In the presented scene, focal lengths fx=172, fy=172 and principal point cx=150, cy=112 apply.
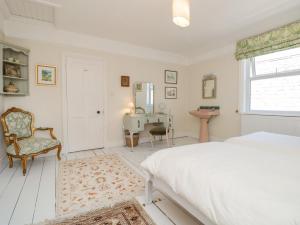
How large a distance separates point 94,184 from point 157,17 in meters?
2.76

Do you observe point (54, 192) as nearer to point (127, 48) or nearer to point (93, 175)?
point (93, 175)

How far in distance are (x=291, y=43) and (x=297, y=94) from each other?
34.1 inches

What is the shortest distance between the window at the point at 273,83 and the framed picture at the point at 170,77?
73.1 inches

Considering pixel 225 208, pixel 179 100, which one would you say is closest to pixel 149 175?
pixel 225 208

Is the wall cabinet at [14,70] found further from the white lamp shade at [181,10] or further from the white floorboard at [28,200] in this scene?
the white lamp shade at [181,10]

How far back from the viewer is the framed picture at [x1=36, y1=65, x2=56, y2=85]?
3294 mm

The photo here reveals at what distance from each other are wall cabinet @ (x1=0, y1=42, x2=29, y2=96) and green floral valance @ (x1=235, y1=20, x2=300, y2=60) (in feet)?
13.7

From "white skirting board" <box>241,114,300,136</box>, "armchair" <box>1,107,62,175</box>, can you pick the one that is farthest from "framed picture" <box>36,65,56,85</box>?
"white skirting board" <box>241,114,300,136</box>

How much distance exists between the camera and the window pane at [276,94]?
3.01 meters

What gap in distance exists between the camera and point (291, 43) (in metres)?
2.82

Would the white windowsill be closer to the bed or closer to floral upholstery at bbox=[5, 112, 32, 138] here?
the bed

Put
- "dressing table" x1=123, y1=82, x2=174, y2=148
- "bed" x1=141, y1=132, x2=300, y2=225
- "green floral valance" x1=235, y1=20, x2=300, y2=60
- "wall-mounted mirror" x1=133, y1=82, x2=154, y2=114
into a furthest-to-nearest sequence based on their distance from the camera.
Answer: "wall-mounted mirror" x1=133, y1=82, x2=154, y2=114, "dressing table" x1=123, y1=82, x2=174, y2=148, "green floral valance" x1=235, y1=20, x2=300, y2=60, "bed" x1=141, y1=132, x2=300, y2=225

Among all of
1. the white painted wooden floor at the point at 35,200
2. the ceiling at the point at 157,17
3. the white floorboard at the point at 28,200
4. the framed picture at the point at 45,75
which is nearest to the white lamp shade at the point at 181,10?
the ceiling at the point at 157,17

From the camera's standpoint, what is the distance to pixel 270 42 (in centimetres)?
309
